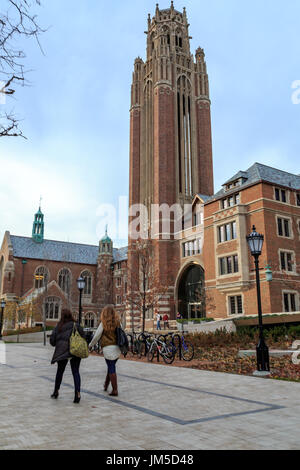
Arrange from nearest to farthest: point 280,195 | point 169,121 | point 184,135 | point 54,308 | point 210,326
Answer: point 210,326
point 280,195
point 169,121
point 184,135
point 54,308


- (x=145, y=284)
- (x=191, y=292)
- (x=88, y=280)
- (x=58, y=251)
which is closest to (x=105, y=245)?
(x=88, y=280)

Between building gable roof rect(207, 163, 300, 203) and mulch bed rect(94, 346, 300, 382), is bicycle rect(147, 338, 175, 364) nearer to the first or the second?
mulch bed rect(94, 346, 300, 382)

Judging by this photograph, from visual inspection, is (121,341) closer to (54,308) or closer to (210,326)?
(210,326)

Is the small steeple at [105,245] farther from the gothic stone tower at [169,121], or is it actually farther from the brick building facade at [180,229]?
the gothic stone tower at [169,121]

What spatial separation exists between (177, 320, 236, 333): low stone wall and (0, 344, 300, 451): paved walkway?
47.7 feet

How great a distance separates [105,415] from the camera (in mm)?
6070

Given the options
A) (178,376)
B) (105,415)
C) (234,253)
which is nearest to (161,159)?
(234,253)

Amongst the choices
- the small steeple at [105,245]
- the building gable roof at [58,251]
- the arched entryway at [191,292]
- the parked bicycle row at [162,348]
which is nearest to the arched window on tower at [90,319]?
the building gable roof at [58,251]

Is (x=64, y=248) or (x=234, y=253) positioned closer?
(x=234, y=253)

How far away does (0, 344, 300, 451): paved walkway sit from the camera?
4613mm

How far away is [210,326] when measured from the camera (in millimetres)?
29781

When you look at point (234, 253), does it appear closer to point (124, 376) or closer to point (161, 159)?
point (161, 159)

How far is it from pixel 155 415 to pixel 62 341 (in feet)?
7.95
